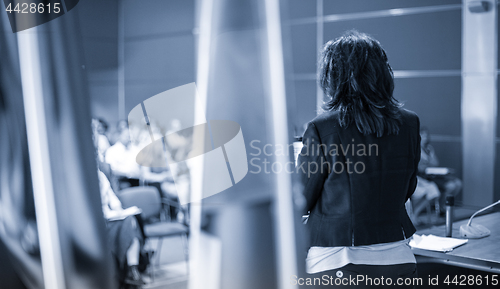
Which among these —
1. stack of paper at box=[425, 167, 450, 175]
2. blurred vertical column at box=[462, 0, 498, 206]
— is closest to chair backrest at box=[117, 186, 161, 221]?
stack of paper at box=[425, 167, 450, 175]

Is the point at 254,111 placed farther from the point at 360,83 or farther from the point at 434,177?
the point at 434,177

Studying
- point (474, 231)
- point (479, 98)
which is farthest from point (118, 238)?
point (479, 98)

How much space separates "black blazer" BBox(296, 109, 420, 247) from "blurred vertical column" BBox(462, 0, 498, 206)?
382cm

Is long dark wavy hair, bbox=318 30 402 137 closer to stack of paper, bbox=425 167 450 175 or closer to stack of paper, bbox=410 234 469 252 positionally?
stack of paper, bbox=410 234 469 252

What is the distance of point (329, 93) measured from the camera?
1030mm

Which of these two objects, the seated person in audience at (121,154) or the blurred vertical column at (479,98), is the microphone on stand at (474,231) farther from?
the blurred vertical column at (479,98)

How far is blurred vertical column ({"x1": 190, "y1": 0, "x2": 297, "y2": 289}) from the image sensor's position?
646 mm

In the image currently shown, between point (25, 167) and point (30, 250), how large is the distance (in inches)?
6.0

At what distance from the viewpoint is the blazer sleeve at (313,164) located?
37.3 inches

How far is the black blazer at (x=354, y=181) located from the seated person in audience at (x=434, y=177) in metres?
3.43

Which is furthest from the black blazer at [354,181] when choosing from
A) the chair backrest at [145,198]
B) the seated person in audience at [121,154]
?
the chair backrest at [145,198]

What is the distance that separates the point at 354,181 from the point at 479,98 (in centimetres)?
400

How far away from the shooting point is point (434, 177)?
436cm

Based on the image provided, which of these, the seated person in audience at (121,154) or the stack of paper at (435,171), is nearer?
the seated person in audience at (121,154)
